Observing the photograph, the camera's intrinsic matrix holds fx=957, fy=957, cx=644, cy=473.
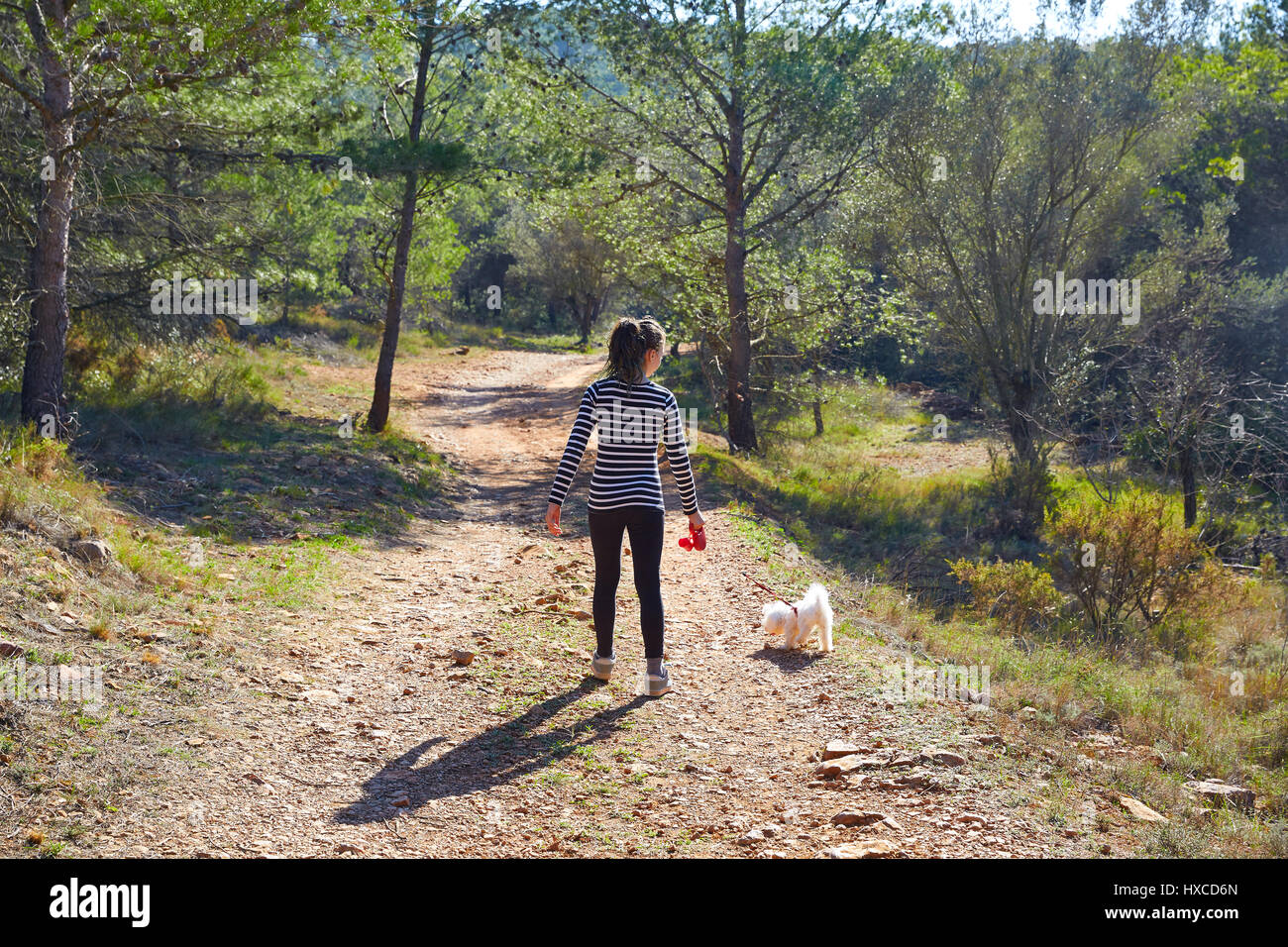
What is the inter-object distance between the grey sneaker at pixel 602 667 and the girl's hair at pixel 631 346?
1.79m

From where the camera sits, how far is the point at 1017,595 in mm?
10961

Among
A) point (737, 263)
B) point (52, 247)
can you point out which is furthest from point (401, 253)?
point (52, 247)

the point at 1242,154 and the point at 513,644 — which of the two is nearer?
the point at 513,644

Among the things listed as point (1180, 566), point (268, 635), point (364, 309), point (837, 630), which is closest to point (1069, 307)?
point (1180, 566)

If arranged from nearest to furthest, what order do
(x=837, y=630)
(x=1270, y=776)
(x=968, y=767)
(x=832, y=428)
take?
(x=968, y=767)
(x=1270, y=776)
(x=837, y=630)
(x=832, y=428)

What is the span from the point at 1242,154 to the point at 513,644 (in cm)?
2564

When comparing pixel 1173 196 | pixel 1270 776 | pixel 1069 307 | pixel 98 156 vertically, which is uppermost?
pixel 1173 196

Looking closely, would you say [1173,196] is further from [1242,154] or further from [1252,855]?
[1252,855]

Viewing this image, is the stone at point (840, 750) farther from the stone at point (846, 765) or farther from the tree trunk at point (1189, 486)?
the tree trunk at point (1189, 486)

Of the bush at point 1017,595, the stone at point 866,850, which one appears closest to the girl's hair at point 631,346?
the stone at point 866,850

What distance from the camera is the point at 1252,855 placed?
162 inches

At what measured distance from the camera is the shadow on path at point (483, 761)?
4.44 metres

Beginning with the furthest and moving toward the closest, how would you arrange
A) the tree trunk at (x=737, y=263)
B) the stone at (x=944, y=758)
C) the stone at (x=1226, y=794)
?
the tree trunk at (x=737, y=263), the stone at (x=1226, y=794), the stone at (x=944, y=758)

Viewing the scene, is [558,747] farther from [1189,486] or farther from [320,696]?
[1189,486]
